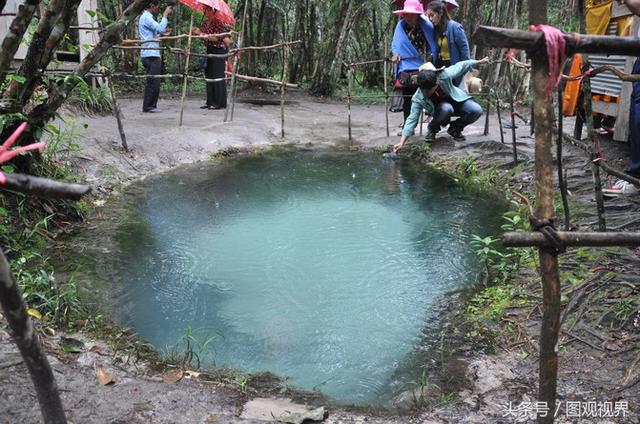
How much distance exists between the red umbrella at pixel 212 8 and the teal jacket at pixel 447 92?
362 cm

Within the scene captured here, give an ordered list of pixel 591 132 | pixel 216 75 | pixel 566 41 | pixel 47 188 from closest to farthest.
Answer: pixel 47 188, pixel 566 41, pixel 591 132, pixel 216 75

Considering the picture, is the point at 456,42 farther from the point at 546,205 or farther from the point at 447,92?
the point at 546,205

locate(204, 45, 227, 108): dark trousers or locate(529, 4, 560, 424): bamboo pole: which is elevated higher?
locate(204, 45, 227, 108): dark trousers

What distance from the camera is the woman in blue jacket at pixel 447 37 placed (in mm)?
8016

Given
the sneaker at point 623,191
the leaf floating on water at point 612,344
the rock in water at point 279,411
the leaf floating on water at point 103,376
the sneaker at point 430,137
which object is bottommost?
the rock in water at point 279,411

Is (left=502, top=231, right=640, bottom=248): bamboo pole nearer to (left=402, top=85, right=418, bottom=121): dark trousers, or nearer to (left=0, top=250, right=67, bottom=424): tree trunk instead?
(left=0, top=250, right=67, bottom=424): tree trunk

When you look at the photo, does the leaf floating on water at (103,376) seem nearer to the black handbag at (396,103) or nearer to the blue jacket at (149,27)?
the blue jacket at (149,27)

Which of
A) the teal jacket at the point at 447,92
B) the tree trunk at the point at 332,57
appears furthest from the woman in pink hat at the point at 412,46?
the tree trunk at the point at 332,57

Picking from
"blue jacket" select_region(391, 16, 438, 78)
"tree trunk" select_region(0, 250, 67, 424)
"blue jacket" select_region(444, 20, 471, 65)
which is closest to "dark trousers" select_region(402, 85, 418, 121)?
"blue jacket" select_region(391, 16, 438, 78)

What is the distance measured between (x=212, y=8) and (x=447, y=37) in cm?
392

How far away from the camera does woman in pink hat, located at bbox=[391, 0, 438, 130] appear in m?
8.30

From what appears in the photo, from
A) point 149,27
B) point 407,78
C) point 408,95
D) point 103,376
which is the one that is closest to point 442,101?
point 407,78

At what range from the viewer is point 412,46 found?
8.40 meters

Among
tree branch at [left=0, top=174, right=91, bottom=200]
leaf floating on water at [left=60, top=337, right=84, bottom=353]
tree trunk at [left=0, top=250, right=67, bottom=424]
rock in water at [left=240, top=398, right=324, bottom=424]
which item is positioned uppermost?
tree branch at [left=0, top=174, right=91, bottom=200]
